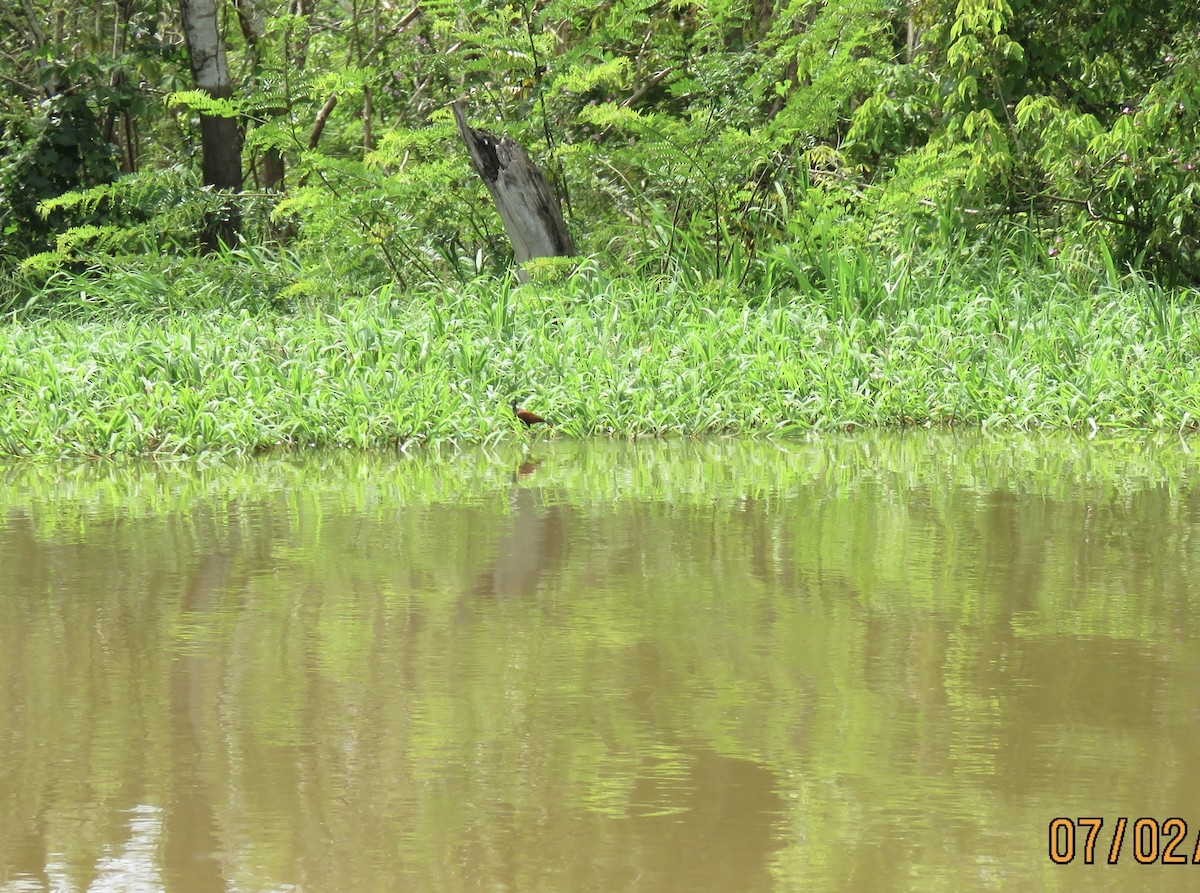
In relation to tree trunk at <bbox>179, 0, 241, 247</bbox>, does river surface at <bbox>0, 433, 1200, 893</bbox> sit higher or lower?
lower

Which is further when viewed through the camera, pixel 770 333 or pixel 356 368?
pixel 770 333

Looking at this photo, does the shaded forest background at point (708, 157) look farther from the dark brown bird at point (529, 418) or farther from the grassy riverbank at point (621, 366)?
the dark brown bird at point (529, 418)

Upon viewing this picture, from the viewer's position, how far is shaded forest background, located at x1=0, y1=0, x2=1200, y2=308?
841 centimetres

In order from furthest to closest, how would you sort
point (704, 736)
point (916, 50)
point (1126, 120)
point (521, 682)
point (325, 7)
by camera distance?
point (325, 7) < point (916, 50) < point (1126, 120) < point (521, 682) < point (704, 736)

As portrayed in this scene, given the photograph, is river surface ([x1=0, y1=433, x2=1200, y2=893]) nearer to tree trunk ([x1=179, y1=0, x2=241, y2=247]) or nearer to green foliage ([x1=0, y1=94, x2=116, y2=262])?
tree trunk ([x1=179, y1=0, x2=241, y2=247])

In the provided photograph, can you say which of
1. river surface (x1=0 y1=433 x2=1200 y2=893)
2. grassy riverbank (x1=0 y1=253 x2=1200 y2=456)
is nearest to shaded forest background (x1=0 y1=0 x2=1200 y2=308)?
grassy riverbank (x1=0 y1=253 x2=1200 y2=456)

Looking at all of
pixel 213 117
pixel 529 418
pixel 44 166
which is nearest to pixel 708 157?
pixel 529 418

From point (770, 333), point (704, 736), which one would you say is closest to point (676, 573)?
point (704, 736)

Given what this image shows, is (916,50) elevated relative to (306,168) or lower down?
elevated

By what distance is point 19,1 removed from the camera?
1202 centimetres

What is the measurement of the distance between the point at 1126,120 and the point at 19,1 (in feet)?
28.2

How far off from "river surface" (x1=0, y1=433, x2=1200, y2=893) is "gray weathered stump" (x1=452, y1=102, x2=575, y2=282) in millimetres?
4344

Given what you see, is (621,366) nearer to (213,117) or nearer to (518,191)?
(518,191)

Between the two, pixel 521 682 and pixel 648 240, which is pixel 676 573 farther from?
pixel 648 240
